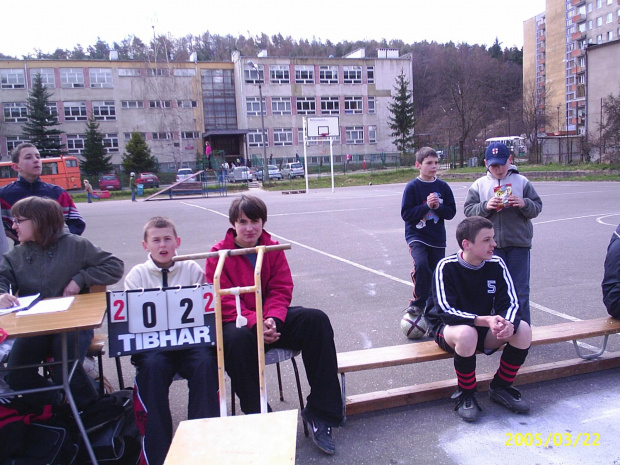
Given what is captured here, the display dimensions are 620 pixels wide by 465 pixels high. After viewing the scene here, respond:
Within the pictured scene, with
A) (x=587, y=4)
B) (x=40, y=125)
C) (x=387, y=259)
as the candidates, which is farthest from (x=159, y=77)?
(x=587, y=4)

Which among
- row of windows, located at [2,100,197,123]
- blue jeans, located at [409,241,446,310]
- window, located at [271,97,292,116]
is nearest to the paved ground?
blue jeans, located at [409,241,446,310]

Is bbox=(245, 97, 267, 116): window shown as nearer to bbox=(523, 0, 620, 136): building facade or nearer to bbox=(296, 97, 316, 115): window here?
bbox=(296, 97, 316, 115): window

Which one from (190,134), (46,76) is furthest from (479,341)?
(46,76)

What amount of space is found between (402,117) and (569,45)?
41.0 metres

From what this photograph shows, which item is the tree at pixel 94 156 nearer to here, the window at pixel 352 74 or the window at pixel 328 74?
the window at pixel 328 74

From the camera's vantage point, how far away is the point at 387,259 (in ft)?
31.2

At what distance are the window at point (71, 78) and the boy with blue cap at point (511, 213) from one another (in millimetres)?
65150

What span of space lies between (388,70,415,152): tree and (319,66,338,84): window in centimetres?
801

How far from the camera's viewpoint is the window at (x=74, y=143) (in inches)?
2397

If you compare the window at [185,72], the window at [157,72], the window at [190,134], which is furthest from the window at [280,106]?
the window at [157,72]

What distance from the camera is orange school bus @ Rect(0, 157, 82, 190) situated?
1618 inches

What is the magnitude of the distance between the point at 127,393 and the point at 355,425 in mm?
1634

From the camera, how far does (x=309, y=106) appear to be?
6606 cm
